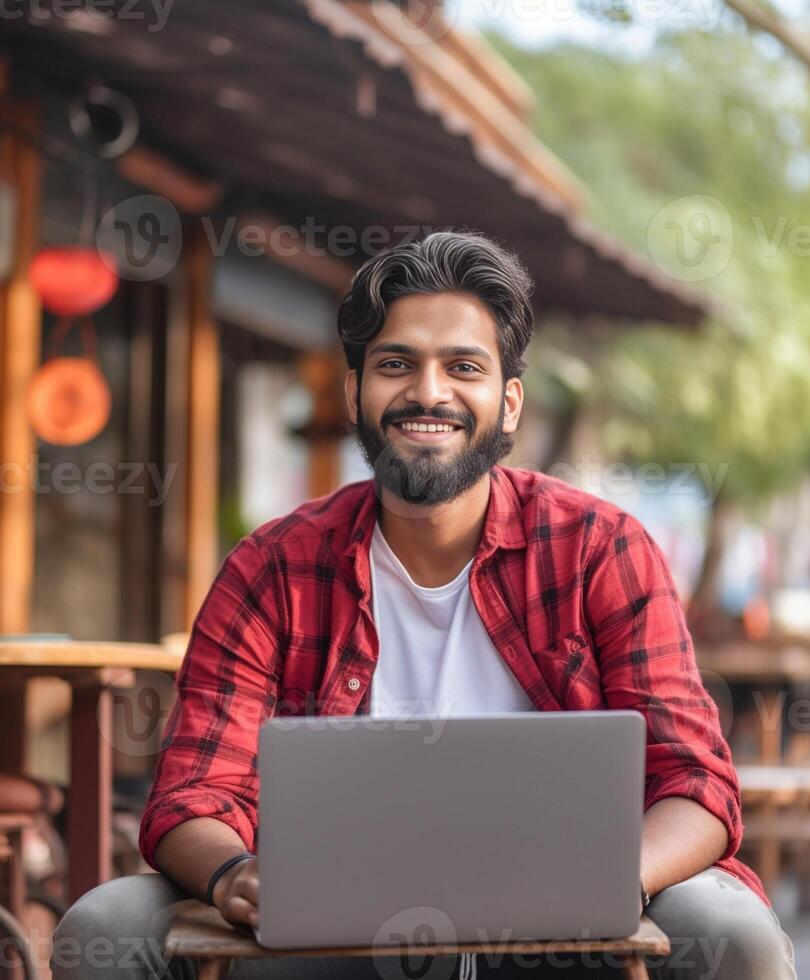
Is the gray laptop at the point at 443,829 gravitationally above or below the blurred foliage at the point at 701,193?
below

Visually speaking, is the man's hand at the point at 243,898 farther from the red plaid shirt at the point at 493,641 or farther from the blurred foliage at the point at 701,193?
the blurred foliage at the point at 701,193

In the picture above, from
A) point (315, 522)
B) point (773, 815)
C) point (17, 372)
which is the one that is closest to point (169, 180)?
point (17, 372)

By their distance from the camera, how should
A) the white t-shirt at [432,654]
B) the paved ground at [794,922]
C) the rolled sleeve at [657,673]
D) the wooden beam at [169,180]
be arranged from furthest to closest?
the wooden beam at [169,180], the paved ground at [794,922], the white t-shirt at [432,654], the rolled sleeve at [657,673]

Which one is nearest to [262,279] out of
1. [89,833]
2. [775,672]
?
[775,672]

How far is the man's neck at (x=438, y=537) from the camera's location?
103 inches

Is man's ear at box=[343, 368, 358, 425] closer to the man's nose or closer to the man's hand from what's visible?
the man's nose

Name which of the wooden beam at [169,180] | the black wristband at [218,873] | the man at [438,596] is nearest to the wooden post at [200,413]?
the wooden beam at [169,180]

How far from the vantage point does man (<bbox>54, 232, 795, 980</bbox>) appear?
2.35 m

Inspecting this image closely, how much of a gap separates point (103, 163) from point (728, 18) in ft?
10.0

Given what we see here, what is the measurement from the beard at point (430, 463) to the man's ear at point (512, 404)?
0.42 ft

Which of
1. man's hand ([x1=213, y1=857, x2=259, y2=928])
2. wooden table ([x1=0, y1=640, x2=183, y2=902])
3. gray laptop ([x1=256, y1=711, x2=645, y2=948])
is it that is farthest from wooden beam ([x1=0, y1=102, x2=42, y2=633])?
gray laptop ([x1=256, y1=711, x2=645, y2=948])

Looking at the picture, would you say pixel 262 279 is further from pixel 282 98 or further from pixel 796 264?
pixel 796 264

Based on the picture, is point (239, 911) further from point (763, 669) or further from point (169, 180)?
point (763, 669)

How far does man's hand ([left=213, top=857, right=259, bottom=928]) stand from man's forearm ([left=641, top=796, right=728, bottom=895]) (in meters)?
0.55
